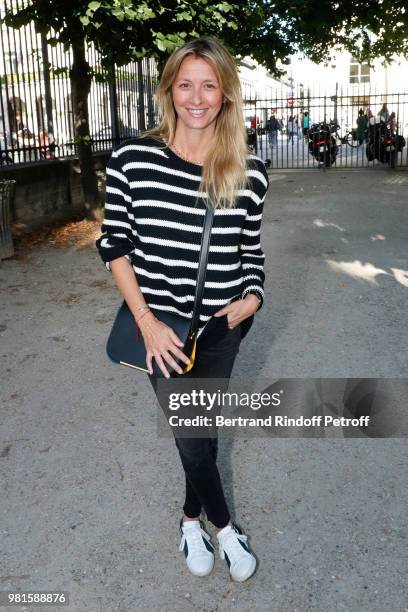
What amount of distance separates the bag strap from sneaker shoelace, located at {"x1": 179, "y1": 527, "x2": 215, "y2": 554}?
100cm

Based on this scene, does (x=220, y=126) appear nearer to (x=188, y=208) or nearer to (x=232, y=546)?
(x=188, y=208)

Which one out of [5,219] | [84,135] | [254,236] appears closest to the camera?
[254,236]

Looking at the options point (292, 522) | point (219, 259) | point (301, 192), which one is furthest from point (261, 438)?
point (301, 192)

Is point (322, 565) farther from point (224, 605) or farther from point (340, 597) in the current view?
point (224, 605)

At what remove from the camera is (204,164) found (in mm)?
2121

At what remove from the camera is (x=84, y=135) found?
9.97 metres

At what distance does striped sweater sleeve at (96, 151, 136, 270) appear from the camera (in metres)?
2.13

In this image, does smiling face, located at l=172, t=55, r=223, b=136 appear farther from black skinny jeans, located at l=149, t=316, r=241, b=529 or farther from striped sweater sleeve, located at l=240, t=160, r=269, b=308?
black skinny jeans, located at l=149, t=316, r=241, b=529

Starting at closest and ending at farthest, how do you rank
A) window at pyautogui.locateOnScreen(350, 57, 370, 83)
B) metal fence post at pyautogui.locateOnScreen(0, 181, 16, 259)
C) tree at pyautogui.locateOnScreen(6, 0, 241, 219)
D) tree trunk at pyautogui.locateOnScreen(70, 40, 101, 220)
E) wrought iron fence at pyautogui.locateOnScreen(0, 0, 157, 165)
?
tree at pyautogui.locateOnScreen(6, 0, 241, 219)
metal fence post at pyautogui.locateOnScreen(0, 181, 16, 259)
wrought iron fence at pyautogui.locateOnScreen(0, 0, 157, 165)
tree trunk at pyautogui.locateOnScreen(70, 40, 101, 220)
window at pyautogui.locateOnScreen(350, 57, 370, 83)

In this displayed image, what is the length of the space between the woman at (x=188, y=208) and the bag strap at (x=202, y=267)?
0.09 feet

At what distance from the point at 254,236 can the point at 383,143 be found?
1754 centimetres

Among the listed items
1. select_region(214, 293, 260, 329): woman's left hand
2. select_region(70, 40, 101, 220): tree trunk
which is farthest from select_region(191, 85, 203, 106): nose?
select_region(70, 40, 101, 220): tree trunk

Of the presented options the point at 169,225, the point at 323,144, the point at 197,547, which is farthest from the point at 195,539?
the point at 323,144

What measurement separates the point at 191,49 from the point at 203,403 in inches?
49.6
